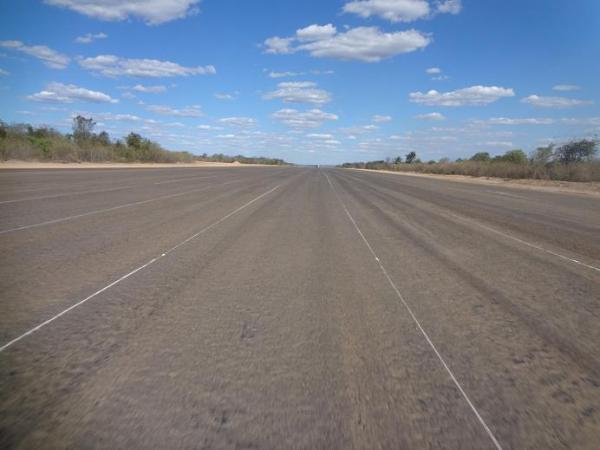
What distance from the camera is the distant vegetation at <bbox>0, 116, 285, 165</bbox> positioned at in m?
51.2

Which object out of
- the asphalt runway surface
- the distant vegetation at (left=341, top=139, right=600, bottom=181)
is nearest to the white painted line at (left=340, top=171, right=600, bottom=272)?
the asphalt runway surface

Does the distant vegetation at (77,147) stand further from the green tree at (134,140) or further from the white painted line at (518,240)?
the white painted line at (518,240)

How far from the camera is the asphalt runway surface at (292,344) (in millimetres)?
3234

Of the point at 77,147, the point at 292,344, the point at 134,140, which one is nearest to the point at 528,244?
the point at 292,344

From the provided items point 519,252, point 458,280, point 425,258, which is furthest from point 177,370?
point 519,252

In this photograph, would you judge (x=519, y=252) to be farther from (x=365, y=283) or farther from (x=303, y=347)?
(x=303, y=347)

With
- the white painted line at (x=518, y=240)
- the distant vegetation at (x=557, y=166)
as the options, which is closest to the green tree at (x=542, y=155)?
the distant vegetation at (x=557, y=166)

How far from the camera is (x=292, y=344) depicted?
185 inches

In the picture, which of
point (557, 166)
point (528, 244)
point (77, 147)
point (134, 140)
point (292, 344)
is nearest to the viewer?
point (292, 344)

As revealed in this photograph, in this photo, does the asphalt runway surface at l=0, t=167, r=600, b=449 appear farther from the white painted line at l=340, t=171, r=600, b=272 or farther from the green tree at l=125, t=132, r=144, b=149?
the green tree at l=125, t=132, r=144, b=149

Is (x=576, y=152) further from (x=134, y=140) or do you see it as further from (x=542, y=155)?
(x=134, y=140)

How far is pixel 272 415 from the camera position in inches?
132

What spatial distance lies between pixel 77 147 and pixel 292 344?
65.0 m

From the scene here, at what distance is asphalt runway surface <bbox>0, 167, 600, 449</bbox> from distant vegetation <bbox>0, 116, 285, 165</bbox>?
4773 centimetres
